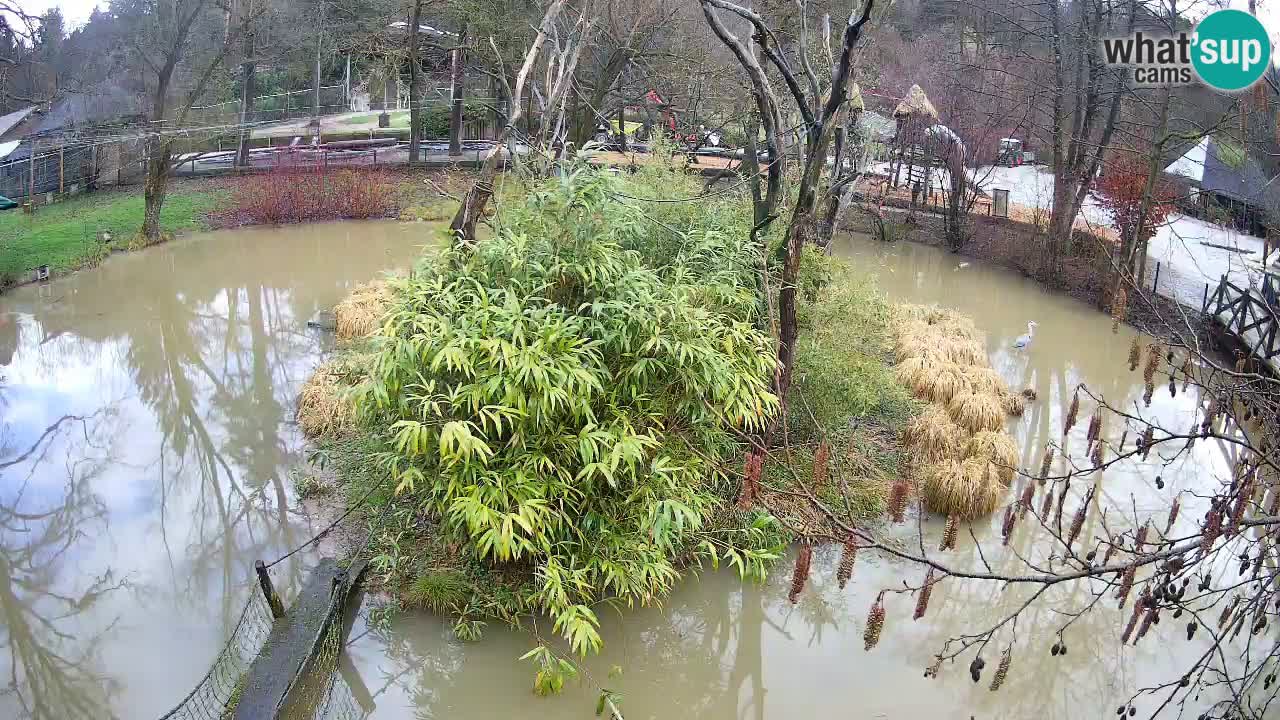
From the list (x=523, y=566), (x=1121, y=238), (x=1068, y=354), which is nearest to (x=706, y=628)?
(x=523, y=566)

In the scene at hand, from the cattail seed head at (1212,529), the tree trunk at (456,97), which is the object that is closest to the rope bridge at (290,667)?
the cattail seed head at (1212,529)

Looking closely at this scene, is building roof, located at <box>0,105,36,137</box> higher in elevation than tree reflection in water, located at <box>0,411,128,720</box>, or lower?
higher

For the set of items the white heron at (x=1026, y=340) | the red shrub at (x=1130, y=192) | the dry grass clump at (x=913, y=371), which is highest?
the red shrub at (x=1130, y=192)

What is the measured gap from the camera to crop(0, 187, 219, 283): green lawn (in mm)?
12734

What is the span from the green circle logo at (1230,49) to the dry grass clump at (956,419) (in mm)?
3488

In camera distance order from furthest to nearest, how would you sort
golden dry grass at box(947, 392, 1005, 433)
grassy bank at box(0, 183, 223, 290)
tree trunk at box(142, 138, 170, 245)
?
tree trunk at box(142, 138, 170, 245) → grassy bank at box(0, 183, 223, 290) → golden dry grass at box(947, 392, 1005, 433)

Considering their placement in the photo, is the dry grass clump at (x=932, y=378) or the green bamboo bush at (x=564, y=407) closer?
the green bamboo bush at (x=564, y=407)

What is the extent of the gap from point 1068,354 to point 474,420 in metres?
8.05

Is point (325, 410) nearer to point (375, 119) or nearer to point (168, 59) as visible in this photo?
point (168, 59)

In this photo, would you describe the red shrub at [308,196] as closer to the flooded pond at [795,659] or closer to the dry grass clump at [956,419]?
the dry grass clump at [956,419]

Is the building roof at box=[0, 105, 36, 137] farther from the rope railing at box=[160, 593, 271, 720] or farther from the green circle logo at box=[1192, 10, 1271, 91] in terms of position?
the green circle logo at box=[1192, 10, 1271, 91]

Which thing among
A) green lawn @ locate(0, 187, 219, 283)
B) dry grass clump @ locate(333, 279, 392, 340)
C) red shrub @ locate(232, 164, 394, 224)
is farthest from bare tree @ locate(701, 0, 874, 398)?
red shrub @ locate(232, 164, 394, 224)

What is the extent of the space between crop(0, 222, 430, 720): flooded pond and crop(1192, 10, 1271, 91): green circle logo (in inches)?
353

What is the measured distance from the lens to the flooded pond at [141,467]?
5.48 metres
